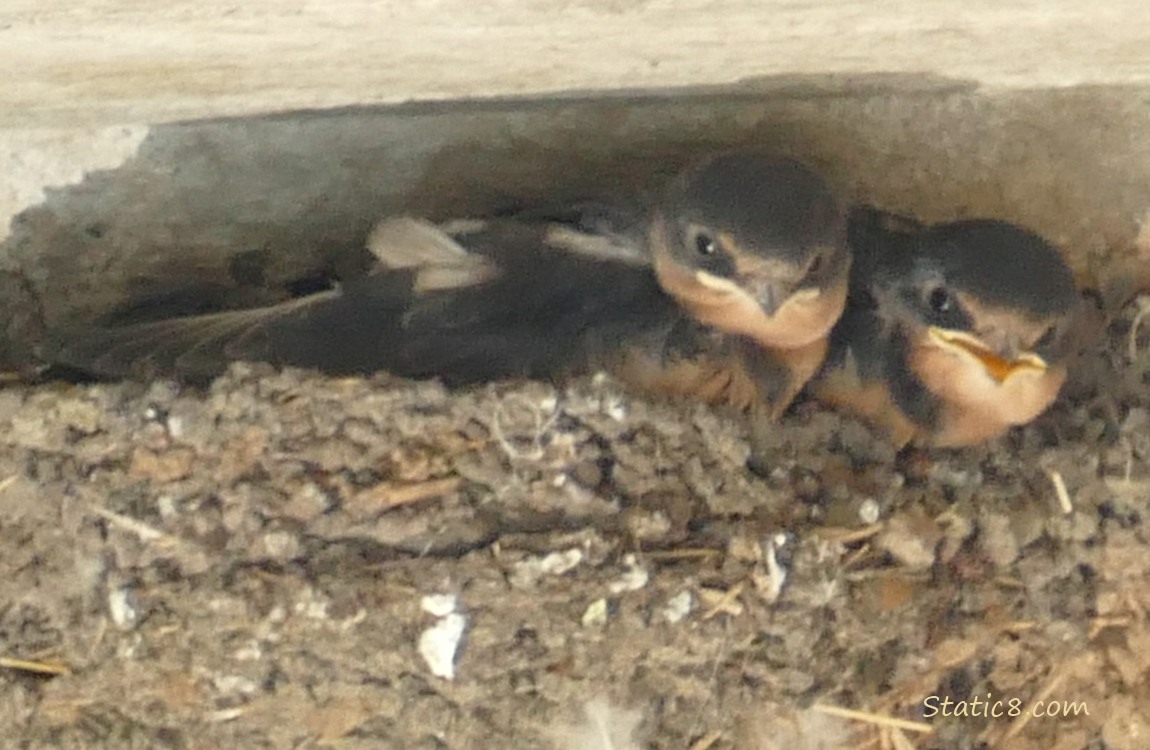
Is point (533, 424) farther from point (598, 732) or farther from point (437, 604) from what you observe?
point (598, 732)

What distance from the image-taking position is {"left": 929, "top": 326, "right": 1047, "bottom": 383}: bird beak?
2.08 metres

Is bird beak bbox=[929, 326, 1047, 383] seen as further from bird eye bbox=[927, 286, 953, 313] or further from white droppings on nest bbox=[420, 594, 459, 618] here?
white droppings on nest bbox=[420, 594, 459, 618]

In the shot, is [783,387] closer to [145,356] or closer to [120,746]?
[145,356]

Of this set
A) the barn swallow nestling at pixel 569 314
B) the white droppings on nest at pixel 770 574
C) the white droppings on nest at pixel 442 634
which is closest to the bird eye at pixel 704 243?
the barn swallow nestling at pixel 569 314

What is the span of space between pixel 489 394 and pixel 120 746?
671 mm

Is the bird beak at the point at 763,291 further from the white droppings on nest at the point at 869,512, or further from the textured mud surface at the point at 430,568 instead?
the white droppings on nest at the point at 869,512

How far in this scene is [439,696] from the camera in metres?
2.04

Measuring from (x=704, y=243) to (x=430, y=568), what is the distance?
0.54 meters

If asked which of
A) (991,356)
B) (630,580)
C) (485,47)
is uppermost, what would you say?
(485,47)

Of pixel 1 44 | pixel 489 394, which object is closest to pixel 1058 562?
pixel 489 394

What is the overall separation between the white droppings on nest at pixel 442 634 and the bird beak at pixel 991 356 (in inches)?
29.2

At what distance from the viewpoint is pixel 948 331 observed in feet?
6.93

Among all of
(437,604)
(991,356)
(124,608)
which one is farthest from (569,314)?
(124,608)

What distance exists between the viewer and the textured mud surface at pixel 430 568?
195cm
